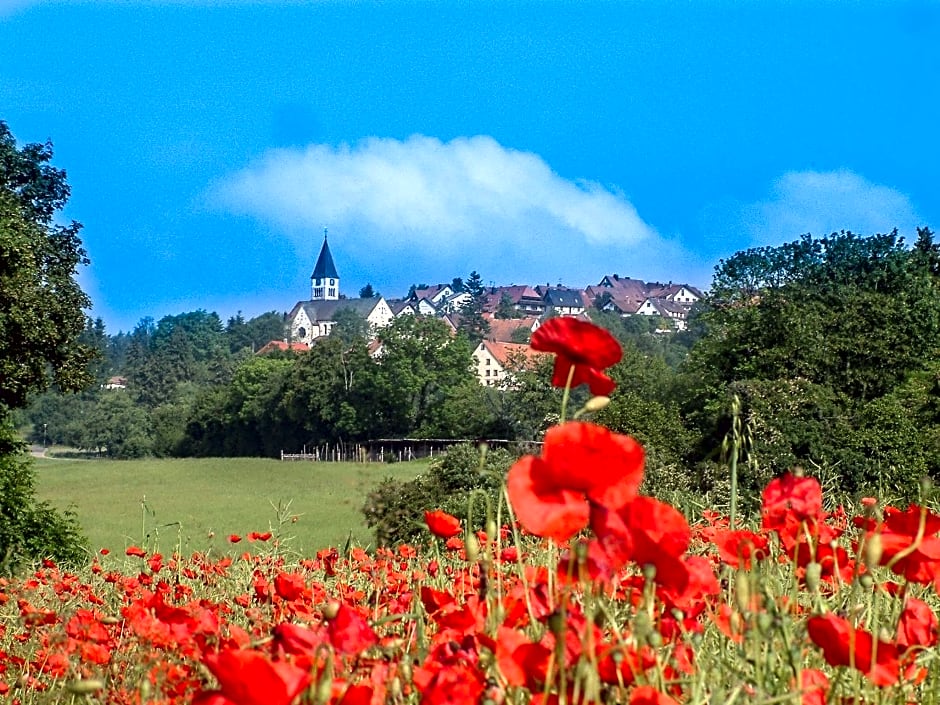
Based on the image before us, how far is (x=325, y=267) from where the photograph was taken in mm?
138250

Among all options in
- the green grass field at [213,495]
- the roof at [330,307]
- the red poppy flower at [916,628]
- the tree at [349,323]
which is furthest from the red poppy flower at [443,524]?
the roof at [330,307]

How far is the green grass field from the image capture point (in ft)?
65.5

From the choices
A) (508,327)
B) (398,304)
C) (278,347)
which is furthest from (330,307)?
(278,347)

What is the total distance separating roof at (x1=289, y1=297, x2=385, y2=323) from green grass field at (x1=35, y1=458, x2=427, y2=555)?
245ft

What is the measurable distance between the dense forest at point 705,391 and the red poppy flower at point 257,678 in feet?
2.08

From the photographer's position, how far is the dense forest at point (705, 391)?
13.1 metres

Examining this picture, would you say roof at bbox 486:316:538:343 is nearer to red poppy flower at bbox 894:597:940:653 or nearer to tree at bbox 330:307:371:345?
tree at bbox 330:307:371:345

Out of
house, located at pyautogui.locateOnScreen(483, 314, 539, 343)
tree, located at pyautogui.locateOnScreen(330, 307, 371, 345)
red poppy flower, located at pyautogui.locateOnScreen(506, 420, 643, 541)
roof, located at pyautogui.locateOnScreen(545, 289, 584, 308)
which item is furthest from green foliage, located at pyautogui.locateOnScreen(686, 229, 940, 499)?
roof, located at pyautogui.locateOnScreen(545, 289, 584, 308)

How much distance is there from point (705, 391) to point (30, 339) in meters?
15.6

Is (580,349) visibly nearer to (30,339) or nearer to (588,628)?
(588,628)

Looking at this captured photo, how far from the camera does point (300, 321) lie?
4729 inches

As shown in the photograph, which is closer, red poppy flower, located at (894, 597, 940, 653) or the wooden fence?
red poppy flower, located at (894, 597, 940, 653)

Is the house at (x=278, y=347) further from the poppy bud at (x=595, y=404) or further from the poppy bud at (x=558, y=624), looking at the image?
the poppy bud at (x=558, y=624)

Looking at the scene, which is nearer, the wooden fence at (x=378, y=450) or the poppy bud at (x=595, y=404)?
the poppy bud at (x=595, y=404)
